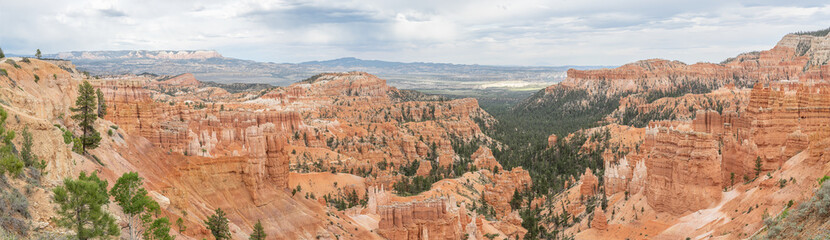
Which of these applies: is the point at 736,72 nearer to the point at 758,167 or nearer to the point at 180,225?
the point at 758,167

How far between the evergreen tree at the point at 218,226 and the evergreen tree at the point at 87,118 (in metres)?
7.31

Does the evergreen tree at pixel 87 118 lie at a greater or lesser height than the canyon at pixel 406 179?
greater

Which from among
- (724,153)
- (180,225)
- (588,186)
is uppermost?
(724,153)

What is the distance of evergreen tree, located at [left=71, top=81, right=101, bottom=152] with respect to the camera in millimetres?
27609

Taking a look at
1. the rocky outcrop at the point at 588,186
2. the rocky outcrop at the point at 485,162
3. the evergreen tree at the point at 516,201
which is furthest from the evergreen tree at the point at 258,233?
the rocky outcrop at the point at 485,162

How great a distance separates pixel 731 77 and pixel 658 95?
4082 centimetres

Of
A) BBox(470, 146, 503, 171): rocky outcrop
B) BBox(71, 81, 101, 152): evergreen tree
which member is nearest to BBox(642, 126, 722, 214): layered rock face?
BBox(71, 81, 101, 152): evergreen tree

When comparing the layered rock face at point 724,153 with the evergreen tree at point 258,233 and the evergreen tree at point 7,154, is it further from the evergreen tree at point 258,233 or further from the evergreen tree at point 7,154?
the evergreen tree at point 7,154

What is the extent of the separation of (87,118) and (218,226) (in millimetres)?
9798

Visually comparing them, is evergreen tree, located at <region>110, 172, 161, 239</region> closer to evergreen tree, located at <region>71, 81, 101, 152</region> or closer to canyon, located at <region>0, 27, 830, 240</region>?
canyon, located at <region>0, 27, 830, 240</region>

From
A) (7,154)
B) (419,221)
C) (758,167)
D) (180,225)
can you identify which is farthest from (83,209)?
(758,167)

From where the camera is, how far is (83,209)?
17031 millimetres

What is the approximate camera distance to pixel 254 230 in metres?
30.8

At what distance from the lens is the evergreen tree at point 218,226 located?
28.1 m
